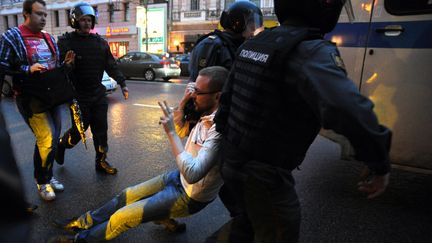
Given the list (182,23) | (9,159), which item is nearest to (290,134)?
(9,159)

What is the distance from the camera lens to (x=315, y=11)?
1.45 meters

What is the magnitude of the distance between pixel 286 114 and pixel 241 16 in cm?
157

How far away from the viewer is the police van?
2.89 m

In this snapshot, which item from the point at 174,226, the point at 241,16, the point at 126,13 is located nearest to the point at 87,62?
the point at 241,16

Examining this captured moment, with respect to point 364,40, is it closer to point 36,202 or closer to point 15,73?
point 15,73

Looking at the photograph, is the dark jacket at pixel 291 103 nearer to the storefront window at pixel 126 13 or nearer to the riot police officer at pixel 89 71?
the riot police officer at pixel 89 71

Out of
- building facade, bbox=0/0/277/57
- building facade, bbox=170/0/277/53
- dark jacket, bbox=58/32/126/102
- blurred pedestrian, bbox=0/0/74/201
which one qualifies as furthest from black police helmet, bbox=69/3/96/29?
building facade, bbox=170/0/277/53

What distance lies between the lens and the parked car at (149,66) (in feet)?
52.2

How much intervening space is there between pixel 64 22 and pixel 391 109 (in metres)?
38.1

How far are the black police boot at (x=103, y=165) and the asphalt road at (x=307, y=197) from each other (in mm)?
90

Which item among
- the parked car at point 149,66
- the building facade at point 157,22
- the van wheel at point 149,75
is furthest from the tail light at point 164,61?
the building facade at point 157,22

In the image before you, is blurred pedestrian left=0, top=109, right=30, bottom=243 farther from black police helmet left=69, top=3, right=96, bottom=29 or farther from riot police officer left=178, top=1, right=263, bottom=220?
black police helmet left=69, top=3, right=96, bottom=29

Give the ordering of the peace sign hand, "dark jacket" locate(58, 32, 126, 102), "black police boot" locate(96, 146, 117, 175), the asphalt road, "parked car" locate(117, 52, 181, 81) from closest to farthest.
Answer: the peace sign hand → the asphalt road → "dark jacket" locate(58, 32, 126, 102) → "black police boot" locate(96, 146, 117, 175) → "parked car" locate(117, 52, 181, 81)

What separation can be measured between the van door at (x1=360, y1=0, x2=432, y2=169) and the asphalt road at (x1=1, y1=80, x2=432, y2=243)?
59 cm
